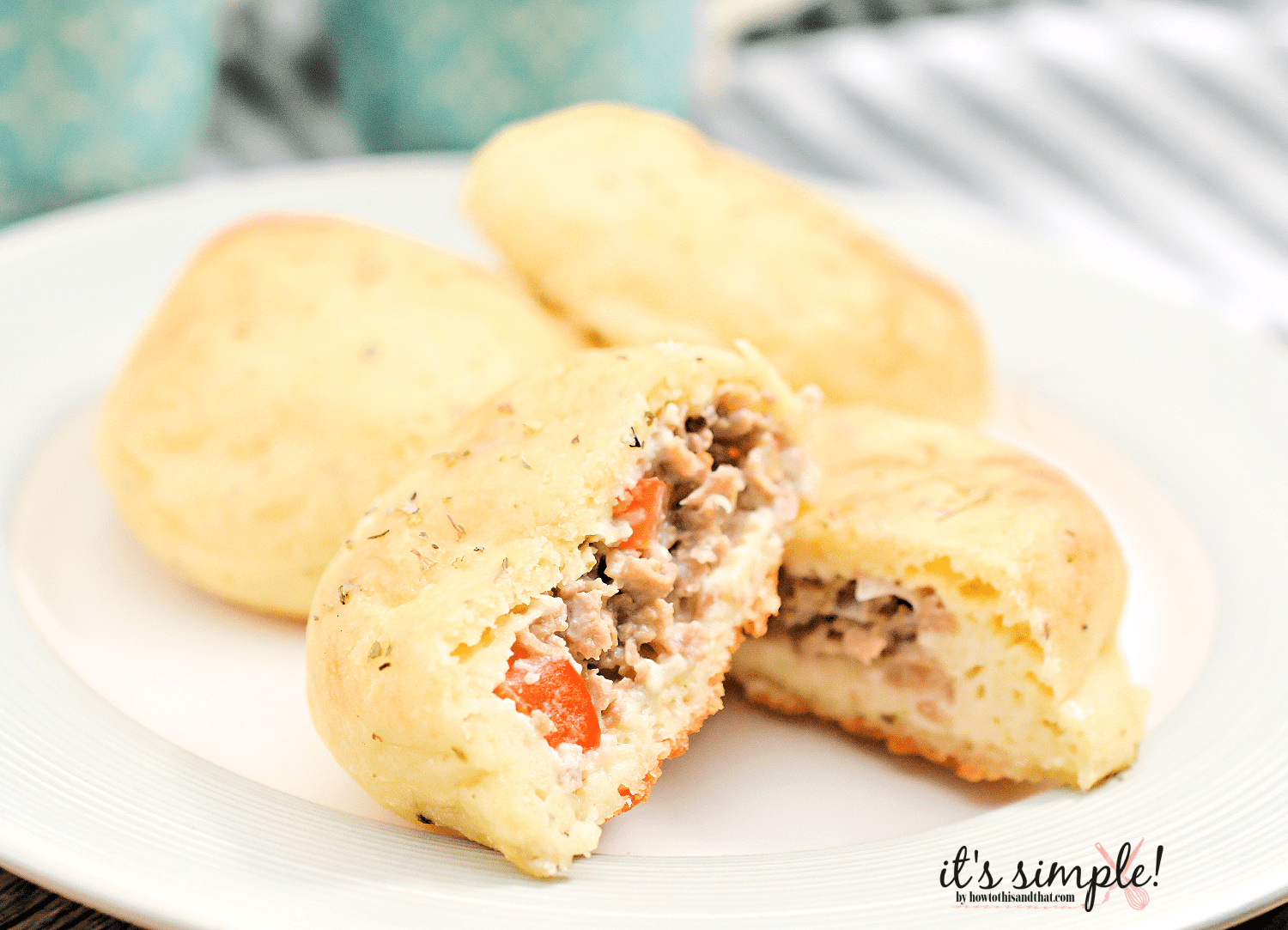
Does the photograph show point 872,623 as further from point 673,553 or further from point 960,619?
point 673,553

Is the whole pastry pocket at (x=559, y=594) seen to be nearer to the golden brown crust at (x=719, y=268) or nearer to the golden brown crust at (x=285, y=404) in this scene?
the golden brown crust at (x=285, y=404)

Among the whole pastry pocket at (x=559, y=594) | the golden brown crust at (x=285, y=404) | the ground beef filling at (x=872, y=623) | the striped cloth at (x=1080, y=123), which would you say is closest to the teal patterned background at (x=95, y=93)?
the golden brown crust at (x=285, y=404)

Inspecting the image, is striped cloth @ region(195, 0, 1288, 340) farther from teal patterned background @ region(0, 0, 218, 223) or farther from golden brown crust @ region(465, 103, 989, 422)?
golden brown crust @ region(465, 103, 989, 422)

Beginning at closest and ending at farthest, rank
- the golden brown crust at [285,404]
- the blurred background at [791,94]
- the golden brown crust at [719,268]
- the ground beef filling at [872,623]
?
the ground beef filling at [872,623] → the golden brown crust at [285,404] → the golden brown crust at [719,268] → the blurred background at [791,94]

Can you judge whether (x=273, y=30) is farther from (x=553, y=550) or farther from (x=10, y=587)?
(x=553, y=550)

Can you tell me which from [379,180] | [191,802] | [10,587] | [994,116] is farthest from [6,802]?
[994,116]

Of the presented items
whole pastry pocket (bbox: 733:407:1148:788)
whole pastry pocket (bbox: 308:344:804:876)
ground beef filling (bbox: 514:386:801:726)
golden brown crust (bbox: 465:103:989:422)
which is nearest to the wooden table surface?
whole pastry pocket (bbox: 308:344:804:876)
